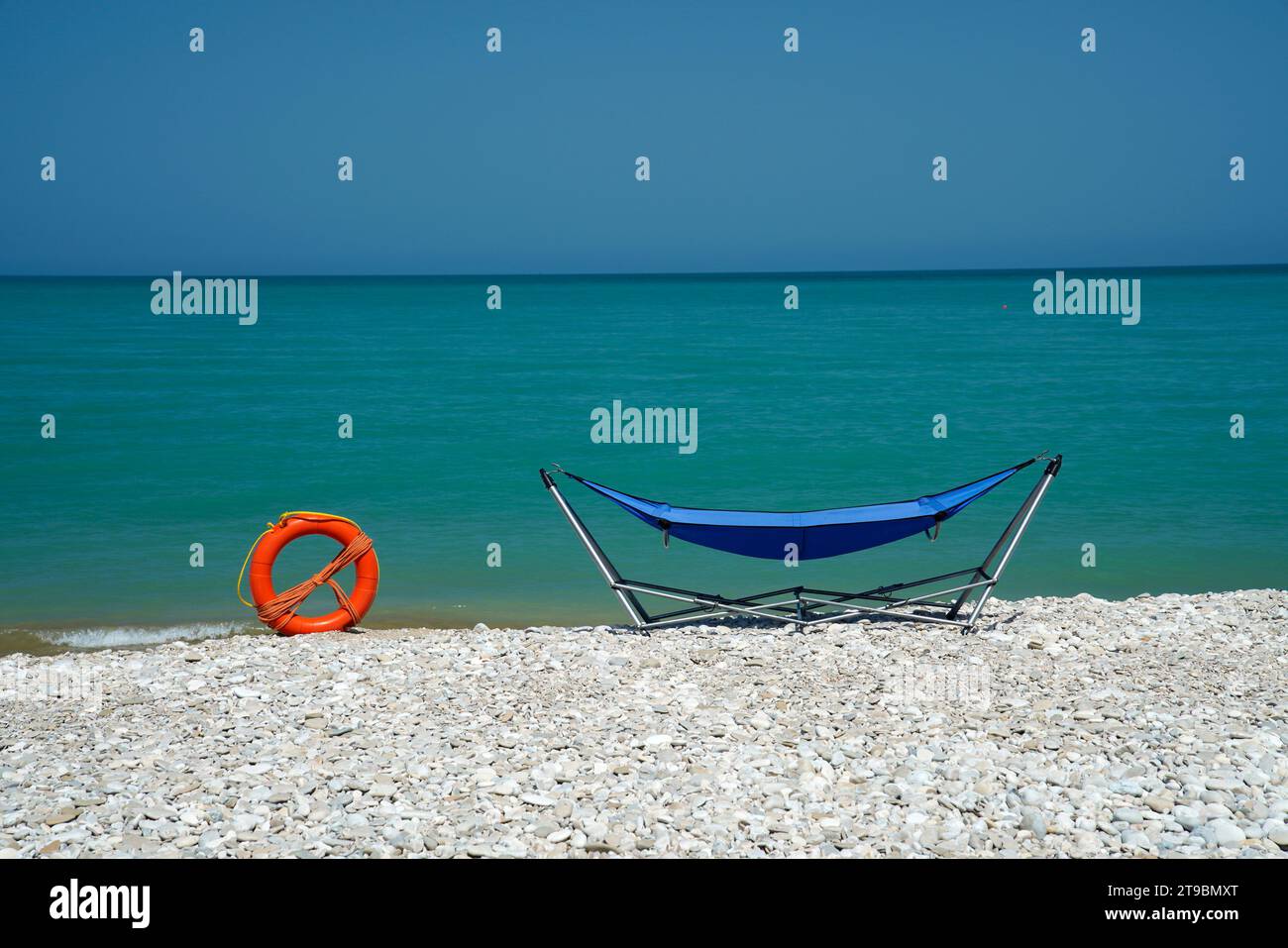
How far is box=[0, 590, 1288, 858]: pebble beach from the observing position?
386 centimetres

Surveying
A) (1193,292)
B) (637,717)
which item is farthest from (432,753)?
(1193,292)

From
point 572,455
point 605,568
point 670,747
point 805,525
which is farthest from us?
point 572,455

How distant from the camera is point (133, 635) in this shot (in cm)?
820

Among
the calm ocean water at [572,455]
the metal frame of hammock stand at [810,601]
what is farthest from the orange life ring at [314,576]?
the metal frame of hammock stand at [810,601]

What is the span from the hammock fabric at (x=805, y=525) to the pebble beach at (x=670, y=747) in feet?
1.65

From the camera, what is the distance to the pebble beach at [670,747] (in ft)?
12.6

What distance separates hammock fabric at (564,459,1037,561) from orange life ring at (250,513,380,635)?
5.89ft

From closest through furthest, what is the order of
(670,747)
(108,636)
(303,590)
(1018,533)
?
(670,747) → (1018,533) → (303,590) → (108,636)

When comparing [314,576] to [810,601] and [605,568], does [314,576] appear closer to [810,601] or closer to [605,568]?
[605,568]

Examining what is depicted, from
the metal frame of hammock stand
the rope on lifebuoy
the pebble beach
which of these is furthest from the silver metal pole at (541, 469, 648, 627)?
the rope on lifebuoy

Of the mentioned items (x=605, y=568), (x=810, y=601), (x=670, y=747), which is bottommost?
(x=670, y=747)

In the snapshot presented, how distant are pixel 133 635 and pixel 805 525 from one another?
5017 mm

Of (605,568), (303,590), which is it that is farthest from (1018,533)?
(303,590)
